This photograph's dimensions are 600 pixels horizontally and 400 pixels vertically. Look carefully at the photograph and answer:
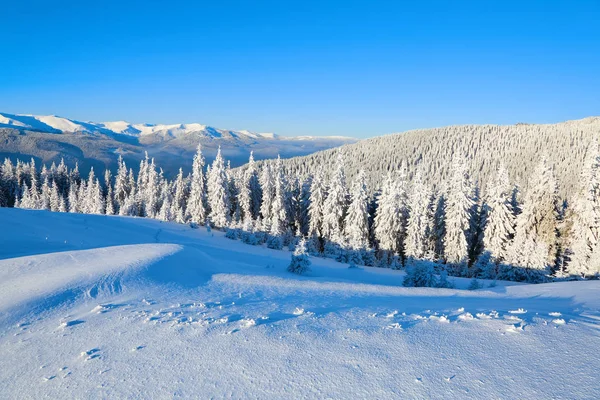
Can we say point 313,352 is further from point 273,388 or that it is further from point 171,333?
point 171,333

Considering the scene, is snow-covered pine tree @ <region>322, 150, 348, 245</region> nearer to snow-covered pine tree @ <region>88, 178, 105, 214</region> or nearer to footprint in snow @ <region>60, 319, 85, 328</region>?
footprint in snow @ <region>60, 319, 85, 328</region>

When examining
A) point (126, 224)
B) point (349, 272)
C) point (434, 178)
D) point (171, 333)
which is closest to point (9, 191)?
point (126, 224)

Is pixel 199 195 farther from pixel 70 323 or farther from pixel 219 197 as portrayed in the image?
pixel 70 323

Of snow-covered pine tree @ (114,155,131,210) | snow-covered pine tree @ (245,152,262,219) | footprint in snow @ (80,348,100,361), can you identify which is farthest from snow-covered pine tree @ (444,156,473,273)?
snow-covered pine tree @ (114,155,131,210)

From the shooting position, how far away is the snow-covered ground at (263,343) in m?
4.21

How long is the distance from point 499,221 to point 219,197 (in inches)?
1339

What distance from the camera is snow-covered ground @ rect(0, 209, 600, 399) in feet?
13.8

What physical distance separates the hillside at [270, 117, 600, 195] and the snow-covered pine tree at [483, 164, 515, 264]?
349 feet

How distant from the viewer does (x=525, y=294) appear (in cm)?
1138

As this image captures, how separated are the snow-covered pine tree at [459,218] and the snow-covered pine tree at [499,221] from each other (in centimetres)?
221

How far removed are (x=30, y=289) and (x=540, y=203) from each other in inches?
1570

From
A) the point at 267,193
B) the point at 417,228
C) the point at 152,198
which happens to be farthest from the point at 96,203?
the point at 417,228

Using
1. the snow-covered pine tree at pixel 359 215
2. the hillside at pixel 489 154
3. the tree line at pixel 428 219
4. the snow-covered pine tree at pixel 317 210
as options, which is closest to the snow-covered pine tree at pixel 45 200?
the tree line at pixel 428 219

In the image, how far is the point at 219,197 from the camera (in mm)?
44156
